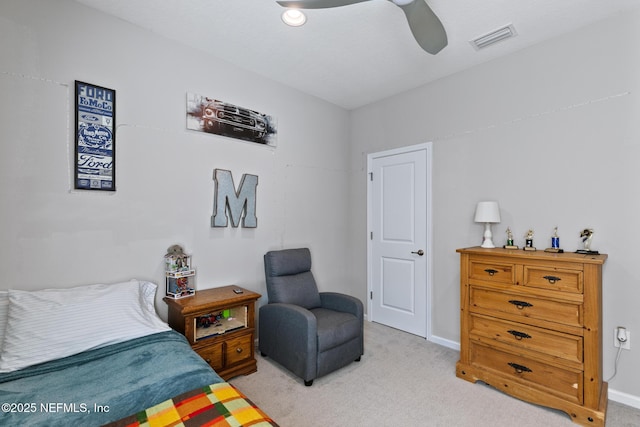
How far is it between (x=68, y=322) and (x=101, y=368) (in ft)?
1.34

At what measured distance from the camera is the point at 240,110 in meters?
3.01

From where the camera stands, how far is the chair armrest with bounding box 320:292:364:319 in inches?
112

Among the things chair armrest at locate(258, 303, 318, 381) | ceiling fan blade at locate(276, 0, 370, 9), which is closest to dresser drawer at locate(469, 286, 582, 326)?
chair armrest at locate(258, 303, 318, 381)

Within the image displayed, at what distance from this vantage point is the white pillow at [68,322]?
5.21ft

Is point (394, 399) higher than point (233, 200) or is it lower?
lower

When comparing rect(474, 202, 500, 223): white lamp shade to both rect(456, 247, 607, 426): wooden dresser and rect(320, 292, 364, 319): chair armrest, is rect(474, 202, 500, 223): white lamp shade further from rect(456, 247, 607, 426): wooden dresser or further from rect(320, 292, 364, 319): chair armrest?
rect(320, 292, 364, 319): chair armrest

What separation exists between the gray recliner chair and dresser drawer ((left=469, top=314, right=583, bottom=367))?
102 centimetres

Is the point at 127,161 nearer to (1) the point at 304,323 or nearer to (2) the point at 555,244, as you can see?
(1) the point at 304,323

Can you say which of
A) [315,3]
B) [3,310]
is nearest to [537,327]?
[315,3]

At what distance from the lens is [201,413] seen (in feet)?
3.79

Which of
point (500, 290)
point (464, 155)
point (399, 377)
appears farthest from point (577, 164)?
point (399, 377)

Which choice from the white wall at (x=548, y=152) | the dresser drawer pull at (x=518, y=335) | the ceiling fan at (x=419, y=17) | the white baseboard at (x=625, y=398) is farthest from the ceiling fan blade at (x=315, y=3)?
the white baseboard at (x=625, y=398)

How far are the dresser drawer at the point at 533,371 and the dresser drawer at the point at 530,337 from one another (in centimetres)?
9

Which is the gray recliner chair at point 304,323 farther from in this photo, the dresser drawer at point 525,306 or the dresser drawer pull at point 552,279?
the dresser drawer pull at point 552,279
